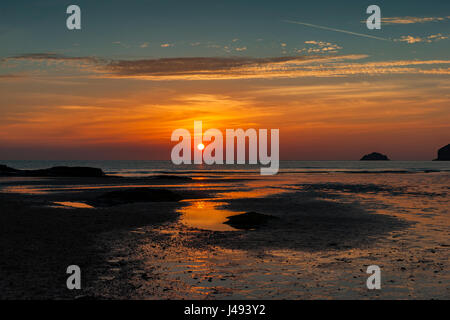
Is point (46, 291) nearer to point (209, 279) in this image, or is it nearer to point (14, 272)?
point (14, 272)

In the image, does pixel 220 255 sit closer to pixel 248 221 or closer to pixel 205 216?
pixel 248 221

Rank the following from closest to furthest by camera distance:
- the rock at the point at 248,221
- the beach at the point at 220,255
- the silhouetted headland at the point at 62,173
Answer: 1. the beach at the point at 220,255
2. the rock at the point at 248,221
3. the silhouetted headland at the point at 62,173

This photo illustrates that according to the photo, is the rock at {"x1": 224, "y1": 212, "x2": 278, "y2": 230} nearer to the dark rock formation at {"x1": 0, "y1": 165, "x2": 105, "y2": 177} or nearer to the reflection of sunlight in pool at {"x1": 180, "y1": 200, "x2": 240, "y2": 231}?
the reflection of sunlight in pool at {"x1": 180, "y1": 200, "x2": 240, "y2": 231}

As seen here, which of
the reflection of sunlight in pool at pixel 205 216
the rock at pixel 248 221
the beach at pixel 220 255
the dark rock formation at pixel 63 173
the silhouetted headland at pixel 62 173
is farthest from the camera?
the dark rock formation at pixel 63 173

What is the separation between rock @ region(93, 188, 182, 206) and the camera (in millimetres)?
32781

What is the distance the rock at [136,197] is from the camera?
1291 inches

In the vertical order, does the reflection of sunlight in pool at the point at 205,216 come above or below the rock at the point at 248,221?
below

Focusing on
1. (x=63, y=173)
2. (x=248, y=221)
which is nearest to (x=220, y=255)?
(x=248, y=221)

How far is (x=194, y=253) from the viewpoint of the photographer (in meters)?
14.6

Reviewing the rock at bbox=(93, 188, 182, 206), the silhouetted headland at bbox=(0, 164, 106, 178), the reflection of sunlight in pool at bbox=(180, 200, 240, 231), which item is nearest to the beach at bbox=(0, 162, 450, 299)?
the reflection of sunlight in pool at bbox=(180, 200, 240, 231)

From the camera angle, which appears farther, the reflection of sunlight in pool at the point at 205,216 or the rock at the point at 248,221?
the reflection of sunlight in pool at the point at 205,216

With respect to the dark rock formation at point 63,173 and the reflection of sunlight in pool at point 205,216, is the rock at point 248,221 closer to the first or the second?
the reflection of sunlight in pool at point 205,216

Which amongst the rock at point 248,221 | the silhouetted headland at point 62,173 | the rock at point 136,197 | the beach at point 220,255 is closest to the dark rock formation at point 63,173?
the silhouetted headland at point 62,173

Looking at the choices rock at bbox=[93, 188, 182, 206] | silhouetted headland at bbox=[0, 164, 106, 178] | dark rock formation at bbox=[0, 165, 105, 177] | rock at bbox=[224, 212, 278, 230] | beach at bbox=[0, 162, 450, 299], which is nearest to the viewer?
beach at bbox=[0, 162, 450, 299]
